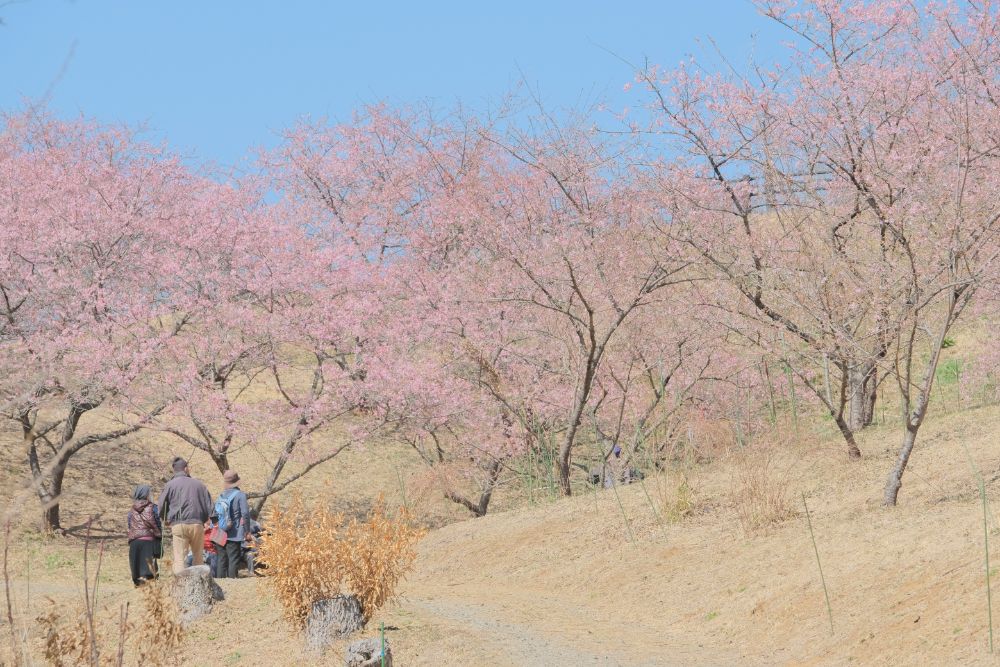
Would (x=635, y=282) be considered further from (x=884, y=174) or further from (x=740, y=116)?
(x=884, y=174)

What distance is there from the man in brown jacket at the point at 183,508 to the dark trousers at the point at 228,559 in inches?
40.3

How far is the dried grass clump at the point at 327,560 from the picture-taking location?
372 inches

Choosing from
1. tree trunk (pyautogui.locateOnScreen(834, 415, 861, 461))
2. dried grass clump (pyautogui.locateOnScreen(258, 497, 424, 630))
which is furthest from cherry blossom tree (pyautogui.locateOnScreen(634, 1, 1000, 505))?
dried grass clump (pyautogui.locateOnScreen(258, 497, 424, 630))

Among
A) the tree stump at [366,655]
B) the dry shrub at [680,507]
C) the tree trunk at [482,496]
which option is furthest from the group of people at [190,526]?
the tree trunk at [482,496]

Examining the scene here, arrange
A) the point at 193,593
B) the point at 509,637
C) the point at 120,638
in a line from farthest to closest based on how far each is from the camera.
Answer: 1. the point at 193,593
2. the point at 509,637
3. the point at 120,638

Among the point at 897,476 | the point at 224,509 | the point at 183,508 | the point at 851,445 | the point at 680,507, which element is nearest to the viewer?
the point at 897,476

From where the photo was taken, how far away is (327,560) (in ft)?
31.2

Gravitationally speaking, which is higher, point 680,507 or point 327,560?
point 327,560

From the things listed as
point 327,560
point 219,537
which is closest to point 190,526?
point 219,537

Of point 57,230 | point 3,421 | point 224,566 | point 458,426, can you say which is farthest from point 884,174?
point 3,421

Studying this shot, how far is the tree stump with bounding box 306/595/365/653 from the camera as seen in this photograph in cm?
938

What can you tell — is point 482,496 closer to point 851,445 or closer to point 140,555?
point 851,445

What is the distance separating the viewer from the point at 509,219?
72.1 ft

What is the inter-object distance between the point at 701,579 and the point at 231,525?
5.57 metres
